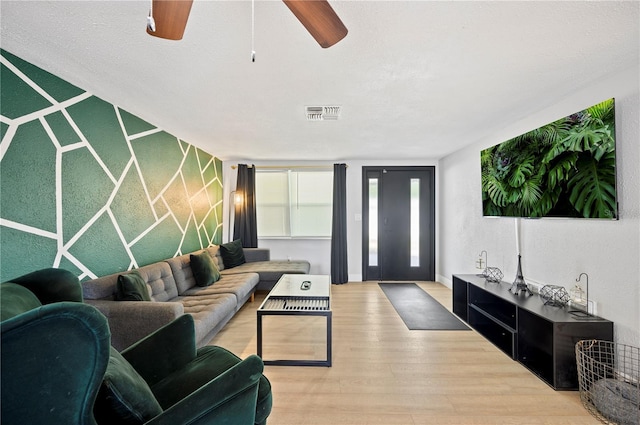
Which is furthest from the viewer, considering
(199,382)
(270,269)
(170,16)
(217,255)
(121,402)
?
(217,255)

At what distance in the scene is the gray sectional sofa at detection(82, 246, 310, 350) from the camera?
76.5 inches

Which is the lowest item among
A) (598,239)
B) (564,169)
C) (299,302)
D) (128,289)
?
(299,302)

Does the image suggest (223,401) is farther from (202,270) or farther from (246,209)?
(246,209)

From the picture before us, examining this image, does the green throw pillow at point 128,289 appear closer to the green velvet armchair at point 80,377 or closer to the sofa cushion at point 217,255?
the green velvet armchair at point 80,377

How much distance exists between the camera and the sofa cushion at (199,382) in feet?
4.13

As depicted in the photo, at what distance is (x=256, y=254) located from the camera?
4707 millimetres

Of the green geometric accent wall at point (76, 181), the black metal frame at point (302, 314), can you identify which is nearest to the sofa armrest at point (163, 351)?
the black metal frame at point (302, 314)

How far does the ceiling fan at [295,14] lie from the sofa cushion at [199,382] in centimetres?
161

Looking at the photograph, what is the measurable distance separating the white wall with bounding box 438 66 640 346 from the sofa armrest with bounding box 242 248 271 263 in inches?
136

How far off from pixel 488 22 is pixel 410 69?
53 centimetres

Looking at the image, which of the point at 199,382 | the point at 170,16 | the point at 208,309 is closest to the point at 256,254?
the point at 208,309

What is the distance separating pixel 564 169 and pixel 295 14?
2.51m

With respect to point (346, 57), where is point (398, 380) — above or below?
below

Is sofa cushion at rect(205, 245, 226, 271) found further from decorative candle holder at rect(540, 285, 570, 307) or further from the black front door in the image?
decorative candle holder at rect(540, 285, 570, 307)
